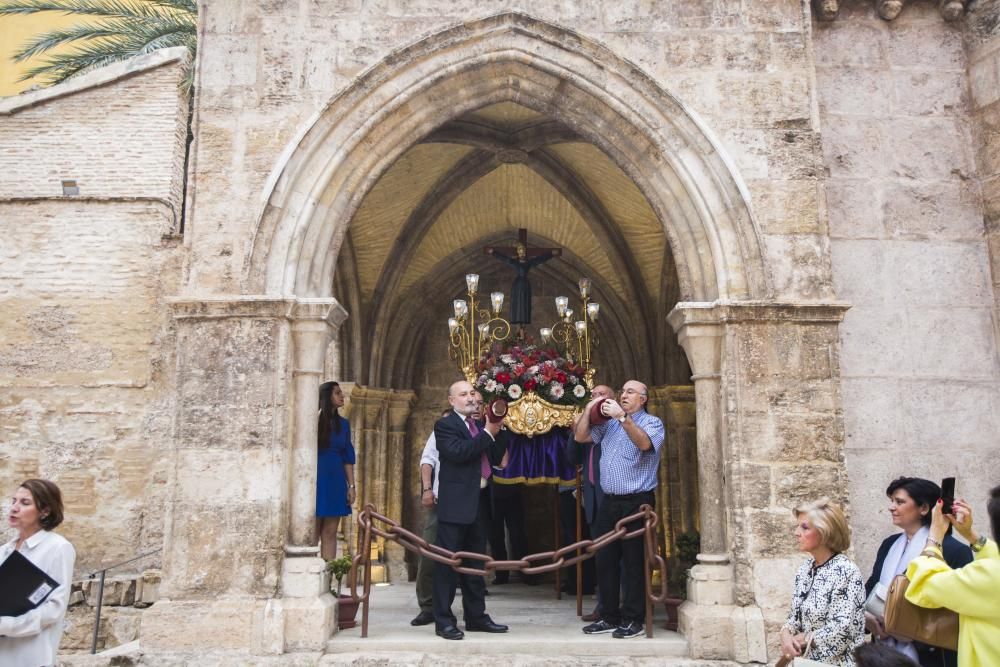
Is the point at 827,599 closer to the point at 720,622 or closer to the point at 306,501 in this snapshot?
the point at 720,622

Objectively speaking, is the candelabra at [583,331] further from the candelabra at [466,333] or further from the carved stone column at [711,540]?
the carved stone column at [711,540]

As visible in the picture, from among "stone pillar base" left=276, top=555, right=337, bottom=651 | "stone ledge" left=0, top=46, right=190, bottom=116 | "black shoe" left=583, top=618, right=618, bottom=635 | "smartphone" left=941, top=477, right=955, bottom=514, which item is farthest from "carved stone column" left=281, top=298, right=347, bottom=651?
"stone ledge" left=0, top=46, right=190, bottom=116

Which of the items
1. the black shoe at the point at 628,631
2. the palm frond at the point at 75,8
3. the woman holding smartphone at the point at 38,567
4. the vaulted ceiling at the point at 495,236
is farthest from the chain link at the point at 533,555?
the palm frond at the point at 75,8

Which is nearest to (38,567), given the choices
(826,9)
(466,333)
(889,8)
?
(466,333)

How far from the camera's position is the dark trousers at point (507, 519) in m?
8.09

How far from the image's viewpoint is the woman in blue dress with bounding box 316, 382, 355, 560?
5.81m

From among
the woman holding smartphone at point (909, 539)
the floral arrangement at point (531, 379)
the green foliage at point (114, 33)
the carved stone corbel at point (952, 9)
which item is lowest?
the woman holding smartphone at point (909, 539)

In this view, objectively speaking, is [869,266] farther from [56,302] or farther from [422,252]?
[56,302]

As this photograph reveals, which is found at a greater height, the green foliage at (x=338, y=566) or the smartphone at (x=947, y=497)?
the smartphone at (x=947, y=497)

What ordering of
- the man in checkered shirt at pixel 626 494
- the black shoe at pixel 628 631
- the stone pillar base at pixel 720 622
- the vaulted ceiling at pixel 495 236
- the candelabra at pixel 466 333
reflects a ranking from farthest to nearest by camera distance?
the vaulted ceiling at pixel 495 236 → the candelabra at pixel 466 333 → the man in checkered shirt at pixel 626 494 → the black shoe at pixel 628 631 → the stone pillar base at pixel 720 622

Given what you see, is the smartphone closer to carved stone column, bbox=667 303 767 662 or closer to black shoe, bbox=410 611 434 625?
carved stone column, bbox=667 303 767 662

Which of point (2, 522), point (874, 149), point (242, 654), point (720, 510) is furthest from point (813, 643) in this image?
point (2, 522)

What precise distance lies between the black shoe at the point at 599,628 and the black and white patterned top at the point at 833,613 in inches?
87.3

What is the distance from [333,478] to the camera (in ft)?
19.3
